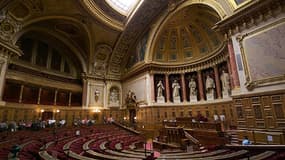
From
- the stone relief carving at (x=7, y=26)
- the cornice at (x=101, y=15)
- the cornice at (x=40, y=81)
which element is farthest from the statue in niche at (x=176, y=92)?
the stone relief carving at (x=7, y=26)

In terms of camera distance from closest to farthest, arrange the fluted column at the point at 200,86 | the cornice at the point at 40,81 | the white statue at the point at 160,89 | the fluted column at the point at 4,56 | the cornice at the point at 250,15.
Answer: the cornice at the point at 250,15, the fluted column at the point at 4,56, the cornice at the point at 40,81, the fluted column at the point at 200,86, the white statue at the point at 160,89

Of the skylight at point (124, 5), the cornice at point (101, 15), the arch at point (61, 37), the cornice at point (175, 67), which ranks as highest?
the skylight at point (124, 5)

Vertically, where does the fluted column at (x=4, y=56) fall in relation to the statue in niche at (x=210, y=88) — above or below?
above

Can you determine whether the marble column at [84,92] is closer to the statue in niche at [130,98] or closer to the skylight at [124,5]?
the statue in niche at [130,98]

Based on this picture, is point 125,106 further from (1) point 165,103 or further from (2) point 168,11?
(2) point 168,11

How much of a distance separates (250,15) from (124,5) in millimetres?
13236

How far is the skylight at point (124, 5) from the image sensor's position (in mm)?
16308

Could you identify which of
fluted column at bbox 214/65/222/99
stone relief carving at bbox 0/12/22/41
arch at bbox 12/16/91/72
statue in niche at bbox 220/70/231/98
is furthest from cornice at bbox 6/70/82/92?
statue in niche at bbox 220/70/231/98

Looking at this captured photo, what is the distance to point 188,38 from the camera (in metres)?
16.9

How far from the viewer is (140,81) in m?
17.8

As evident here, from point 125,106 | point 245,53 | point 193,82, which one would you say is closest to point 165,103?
point 193,82

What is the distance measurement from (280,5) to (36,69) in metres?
21.0

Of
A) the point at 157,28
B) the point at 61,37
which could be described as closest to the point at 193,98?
the point at 157,28

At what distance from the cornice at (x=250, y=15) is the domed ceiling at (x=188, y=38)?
4.30 m
